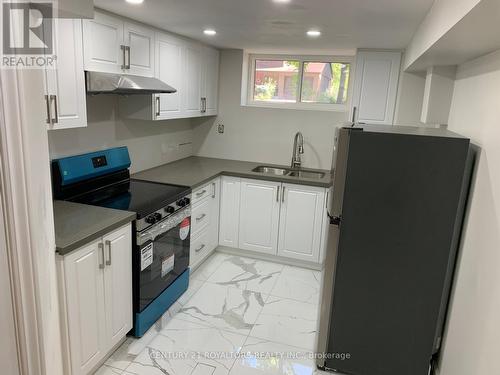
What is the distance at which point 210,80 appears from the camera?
403cm

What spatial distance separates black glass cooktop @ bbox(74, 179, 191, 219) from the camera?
7.99 feet

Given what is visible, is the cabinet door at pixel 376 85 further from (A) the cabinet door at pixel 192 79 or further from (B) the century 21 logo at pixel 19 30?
(B) the century 21 logo at pixel 19 30

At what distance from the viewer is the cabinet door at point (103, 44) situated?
2.26 metres

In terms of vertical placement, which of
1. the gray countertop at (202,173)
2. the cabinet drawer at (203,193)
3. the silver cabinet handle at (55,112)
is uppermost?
the silver cabinet handle at (55,112)

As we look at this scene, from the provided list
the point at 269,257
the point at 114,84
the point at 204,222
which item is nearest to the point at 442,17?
the point at 114,84

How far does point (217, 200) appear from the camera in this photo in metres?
3.76

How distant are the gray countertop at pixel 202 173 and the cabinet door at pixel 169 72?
537 mm

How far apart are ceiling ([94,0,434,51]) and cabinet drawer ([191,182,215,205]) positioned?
1332 mm

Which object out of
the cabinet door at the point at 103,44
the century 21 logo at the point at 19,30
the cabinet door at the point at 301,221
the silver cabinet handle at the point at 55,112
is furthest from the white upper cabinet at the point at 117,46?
the cabinet door at the point at 301,221

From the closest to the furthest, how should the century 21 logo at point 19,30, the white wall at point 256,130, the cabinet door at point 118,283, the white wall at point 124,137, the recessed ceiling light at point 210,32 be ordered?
the century 21 logo at point 19,30 < the cabinet door at point 118,283 < the white wall at point 124,137 < the recessed ceiling light at point 210,32 < the white wall at point 256,130

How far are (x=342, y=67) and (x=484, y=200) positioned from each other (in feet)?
8.86

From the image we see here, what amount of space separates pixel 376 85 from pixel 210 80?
172 cm

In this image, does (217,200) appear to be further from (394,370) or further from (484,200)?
(484,200)

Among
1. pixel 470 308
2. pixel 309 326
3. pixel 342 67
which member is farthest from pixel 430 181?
pixel 342 67
